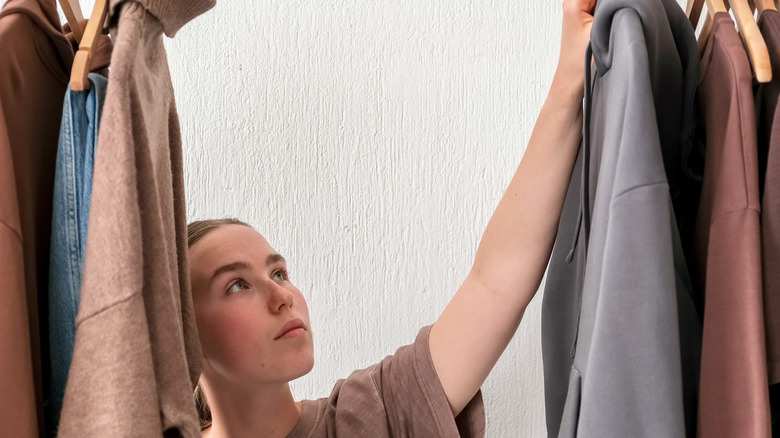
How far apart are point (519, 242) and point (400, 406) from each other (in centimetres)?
33

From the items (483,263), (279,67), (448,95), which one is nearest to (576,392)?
(483,263)

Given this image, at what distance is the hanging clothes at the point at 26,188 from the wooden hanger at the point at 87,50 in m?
0.07

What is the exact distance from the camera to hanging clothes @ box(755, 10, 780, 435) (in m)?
0.84

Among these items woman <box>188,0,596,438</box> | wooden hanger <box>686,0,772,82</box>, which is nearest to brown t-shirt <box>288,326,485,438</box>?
woman <box>188,0,596,438</box>

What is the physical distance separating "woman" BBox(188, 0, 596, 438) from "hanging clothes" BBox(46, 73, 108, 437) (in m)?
0.37

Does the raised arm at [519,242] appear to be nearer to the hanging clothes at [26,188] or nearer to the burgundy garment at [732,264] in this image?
the burgundy garment at [732,264]

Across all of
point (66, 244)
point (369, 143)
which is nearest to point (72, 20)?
point (66, 244)

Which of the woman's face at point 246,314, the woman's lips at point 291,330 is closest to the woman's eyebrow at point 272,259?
the woman's face at point 246,314

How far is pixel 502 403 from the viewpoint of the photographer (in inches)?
61.2

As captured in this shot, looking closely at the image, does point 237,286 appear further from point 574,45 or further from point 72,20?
point 574,45

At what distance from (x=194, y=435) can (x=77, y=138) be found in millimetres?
358

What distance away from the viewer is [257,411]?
1.37 metres

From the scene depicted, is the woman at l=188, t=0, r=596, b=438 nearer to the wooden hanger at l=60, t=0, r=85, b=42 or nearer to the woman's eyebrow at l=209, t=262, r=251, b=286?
the woman's eyebrow at l=209, t=262, r=251, b=286

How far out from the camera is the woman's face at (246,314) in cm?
127
